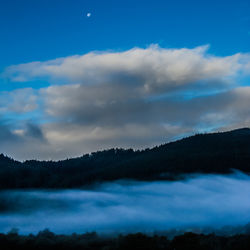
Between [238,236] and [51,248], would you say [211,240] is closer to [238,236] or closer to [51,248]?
[238,236]

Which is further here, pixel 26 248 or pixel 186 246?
pixel 26 248

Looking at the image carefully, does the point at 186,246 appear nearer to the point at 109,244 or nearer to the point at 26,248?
the point at 109,244

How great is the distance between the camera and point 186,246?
580ft

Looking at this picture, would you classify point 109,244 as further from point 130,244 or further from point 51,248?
point 51,248

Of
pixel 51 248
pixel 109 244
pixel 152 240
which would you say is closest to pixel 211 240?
pixel 152 240

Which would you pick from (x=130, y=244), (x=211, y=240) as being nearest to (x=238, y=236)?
(x=211, y=240)

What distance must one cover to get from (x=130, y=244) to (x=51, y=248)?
39325 millimetres

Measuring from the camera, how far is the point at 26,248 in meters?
195

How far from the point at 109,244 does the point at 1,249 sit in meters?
55.1

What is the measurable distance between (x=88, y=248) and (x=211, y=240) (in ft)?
199

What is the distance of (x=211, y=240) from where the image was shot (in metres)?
187

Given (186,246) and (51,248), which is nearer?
(186,246)

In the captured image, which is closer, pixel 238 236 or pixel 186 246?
pixel 186 246

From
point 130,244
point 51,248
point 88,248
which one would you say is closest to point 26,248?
point 51,248
